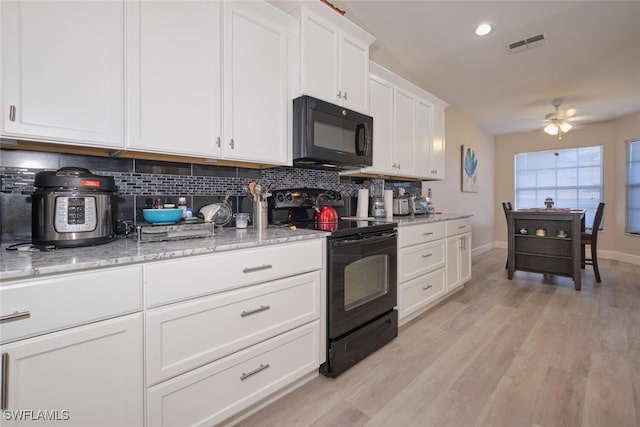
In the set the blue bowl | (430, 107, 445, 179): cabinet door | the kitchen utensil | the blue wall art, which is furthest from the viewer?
the blue wall art

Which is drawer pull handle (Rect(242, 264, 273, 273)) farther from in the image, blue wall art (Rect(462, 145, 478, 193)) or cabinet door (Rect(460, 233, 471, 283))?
blue wall art (Rect(462, 145, 478, 193))

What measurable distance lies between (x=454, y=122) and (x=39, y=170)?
5138 mm

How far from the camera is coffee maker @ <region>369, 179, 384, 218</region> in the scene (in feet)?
9.53

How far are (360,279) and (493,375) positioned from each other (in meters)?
0.98

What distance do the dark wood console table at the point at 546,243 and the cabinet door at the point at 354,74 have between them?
2.94 m

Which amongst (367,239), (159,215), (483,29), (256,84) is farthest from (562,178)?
(159,215)

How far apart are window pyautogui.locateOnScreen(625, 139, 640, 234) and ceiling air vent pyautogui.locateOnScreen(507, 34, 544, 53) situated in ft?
11.4

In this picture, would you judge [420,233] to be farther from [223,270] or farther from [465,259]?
[223,270]

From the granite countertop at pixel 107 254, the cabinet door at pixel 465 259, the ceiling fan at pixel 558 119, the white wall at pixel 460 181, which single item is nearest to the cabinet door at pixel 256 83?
the granite countertop at pixel 107 254

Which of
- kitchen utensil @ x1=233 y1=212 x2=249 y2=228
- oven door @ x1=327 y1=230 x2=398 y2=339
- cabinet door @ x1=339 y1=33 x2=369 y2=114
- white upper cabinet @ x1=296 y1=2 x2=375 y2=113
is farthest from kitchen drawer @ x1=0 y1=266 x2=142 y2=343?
cabinet door @ x1=339 y1=33 x2=369 y2=114

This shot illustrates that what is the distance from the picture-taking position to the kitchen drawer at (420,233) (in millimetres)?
2418

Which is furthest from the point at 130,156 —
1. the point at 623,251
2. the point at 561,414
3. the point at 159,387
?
the point at 623,251

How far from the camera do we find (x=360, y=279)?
1.97 meters

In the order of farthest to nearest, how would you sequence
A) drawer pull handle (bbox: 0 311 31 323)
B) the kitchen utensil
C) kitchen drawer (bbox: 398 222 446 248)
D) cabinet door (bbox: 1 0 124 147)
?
kitchen drawer (bbox: 398 222 446 248), the kitchen utensil, cabinet door (bbox: 1 0 124 147), drawer pull handle (bbox: 0 311 31 323)
